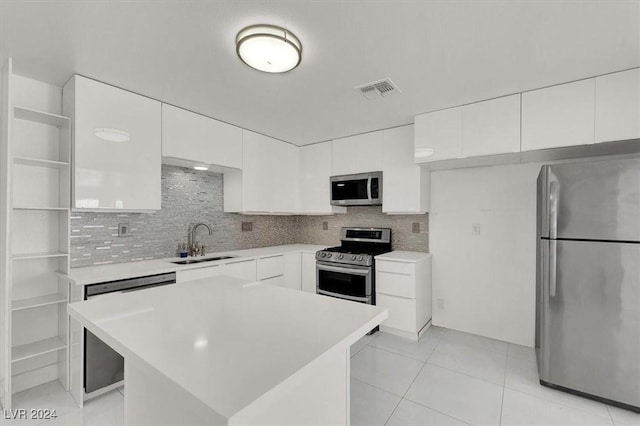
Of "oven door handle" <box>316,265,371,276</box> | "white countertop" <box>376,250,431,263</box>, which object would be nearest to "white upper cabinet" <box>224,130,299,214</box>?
"oven door handle" <box>316,265,371,276</box>

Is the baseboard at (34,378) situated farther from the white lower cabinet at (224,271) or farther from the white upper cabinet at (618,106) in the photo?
the white upper cabinet at (618,106)

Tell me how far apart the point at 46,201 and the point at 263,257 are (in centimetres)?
195

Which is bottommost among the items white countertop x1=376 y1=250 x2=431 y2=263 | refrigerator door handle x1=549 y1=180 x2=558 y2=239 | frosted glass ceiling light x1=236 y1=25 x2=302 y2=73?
white countertop x1=376 y1=250 x2=431 y2=263

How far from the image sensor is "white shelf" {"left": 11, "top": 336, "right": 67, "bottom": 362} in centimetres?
205

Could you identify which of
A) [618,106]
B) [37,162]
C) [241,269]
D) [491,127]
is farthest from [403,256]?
[37,162]

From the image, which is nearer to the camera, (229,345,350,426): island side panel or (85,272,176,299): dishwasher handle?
(229,345,350,426): island side panel

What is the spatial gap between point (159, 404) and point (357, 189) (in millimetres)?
3011

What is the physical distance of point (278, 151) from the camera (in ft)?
13.0

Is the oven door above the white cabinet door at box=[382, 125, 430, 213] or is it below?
below

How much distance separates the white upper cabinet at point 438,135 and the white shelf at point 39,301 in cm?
322

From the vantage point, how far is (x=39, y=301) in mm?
2158

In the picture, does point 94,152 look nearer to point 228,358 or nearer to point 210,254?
point 210,254

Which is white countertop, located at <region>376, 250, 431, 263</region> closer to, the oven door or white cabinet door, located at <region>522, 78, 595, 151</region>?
the oven door

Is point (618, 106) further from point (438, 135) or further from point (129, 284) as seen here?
point (129, 284)
